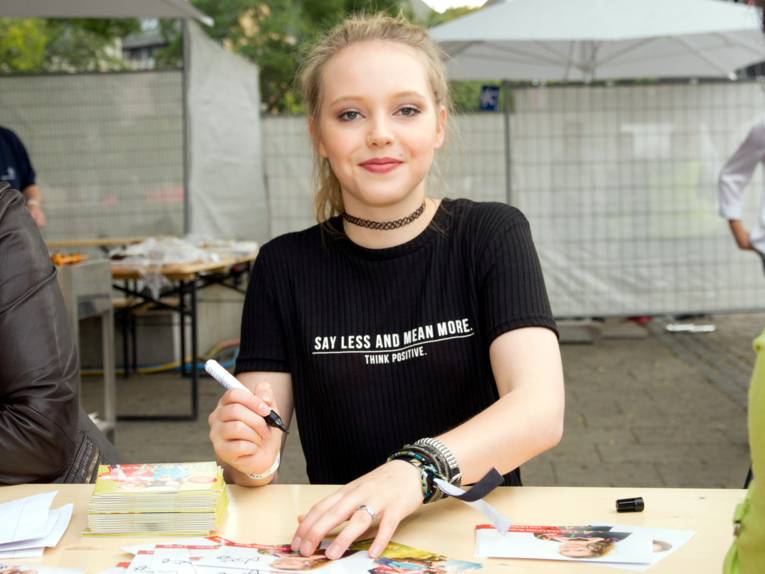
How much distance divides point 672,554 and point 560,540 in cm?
17

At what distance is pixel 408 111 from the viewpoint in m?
2.26

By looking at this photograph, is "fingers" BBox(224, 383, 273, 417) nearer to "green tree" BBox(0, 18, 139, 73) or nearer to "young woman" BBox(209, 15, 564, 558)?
"young woman" BBox(209, 15, 564, 558)

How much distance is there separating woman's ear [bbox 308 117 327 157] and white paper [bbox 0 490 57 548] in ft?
3.18

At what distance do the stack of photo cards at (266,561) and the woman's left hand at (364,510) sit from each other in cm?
2

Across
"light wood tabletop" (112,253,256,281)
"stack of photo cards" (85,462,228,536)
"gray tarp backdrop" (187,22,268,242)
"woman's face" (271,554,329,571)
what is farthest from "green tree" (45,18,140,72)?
"woman's face" (271,554,329,571)

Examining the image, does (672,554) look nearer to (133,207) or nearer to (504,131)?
(133,207)

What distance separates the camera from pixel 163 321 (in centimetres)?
864

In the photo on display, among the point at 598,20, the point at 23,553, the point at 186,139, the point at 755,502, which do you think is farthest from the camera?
the point at 186,139

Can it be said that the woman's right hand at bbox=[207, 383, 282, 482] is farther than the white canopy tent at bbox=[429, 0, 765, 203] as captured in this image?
No

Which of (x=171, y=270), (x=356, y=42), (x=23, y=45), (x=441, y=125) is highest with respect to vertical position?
(x=23, y=45)

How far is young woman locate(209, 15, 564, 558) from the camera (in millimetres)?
2229

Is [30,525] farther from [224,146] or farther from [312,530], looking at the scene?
[224,146]

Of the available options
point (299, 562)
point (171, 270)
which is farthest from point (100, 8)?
point (299, 562)

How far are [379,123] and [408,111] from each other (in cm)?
8
